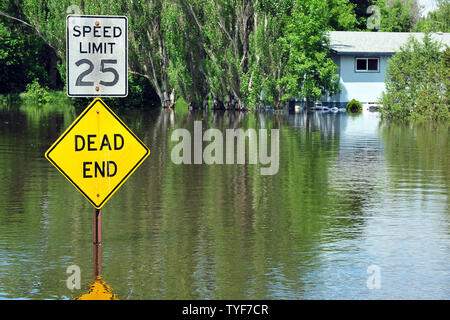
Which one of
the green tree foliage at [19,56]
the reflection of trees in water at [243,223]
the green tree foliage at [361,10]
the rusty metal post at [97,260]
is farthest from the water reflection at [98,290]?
the green tree foliage at [361,10]

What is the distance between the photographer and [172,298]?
8844 mm

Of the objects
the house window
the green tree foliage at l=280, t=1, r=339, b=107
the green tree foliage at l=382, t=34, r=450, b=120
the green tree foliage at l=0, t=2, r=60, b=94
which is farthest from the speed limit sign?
the green tree foliage at l=0, t=2, r=60, b=94

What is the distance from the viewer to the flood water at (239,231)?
952 centimetres

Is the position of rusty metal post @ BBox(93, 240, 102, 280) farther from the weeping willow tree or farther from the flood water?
the weeping willow tree

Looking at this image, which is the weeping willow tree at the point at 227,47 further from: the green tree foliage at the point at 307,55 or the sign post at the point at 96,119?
the sign post at the point at 96,119

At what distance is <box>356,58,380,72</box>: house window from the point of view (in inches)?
2640

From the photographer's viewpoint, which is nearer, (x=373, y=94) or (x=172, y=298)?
(x=172, y=298)

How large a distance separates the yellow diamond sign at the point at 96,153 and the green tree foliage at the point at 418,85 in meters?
37.3

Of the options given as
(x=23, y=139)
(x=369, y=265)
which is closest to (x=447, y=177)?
(x=369, y=265)

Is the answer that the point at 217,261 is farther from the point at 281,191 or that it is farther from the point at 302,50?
the point at 302,50

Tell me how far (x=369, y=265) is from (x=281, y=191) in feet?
22.8

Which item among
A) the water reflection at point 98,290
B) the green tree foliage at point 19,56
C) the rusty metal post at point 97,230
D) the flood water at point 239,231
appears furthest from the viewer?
the green tree foliage at point 19,56

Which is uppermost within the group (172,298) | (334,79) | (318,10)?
(318,10)

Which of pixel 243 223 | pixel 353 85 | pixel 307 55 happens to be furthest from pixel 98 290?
pixel 353 85
